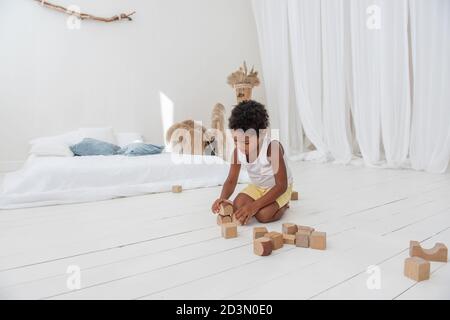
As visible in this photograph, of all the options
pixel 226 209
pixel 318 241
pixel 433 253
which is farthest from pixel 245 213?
pixel 433 253

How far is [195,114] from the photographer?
4.16 m

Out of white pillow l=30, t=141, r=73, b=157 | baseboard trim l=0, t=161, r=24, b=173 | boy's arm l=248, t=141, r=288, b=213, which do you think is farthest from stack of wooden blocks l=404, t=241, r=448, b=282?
baseboard trim l=0, t=161, r=24, b=173

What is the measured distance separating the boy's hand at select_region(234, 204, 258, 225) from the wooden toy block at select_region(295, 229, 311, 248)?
30 centimetres

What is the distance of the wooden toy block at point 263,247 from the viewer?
3.78 ft

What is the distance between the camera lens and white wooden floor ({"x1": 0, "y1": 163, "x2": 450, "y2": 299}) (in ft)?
3.07

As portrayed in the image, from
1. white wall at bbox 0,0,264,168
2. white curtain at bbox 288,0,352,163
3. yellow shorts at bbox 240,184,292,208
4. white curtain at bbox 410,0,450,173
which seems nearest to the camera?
yellow shorts at bbox 240,184,292,208

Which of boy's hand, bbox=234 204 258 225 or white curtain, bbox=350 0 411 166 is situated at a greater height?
white curtain, bbox=350 0 411 166

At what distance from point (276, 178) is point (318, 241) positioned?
1.40ft

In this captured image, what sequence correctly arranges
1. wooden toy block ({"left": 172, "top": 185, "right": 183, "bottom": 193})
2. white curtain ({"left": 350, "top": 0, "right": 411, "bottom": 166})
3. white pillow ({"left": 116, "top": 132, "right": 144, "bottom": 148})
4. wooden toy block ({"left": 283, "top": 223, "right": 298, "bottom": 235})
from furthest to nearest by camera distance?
white pillow ({"left": 116, "top": 132, "right": 144, "bottom": 148}) < white curtain ({"left": 350, "top": 0, "right": 411, "bottom": 166}) < wooden toy block ({"left": 172, "top": 185, "right": 183, "bottom": 193}) < wooden toy block ({"left": 283, "top": 223, "right": 298, "bottom": 235})

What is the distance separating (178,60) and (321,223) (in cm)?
303

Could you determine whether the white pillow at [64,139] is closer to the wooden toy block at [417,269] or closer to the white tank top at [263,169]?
the white tank top at [263,169]

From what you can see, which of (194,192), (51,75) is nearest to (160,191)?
(194,192)

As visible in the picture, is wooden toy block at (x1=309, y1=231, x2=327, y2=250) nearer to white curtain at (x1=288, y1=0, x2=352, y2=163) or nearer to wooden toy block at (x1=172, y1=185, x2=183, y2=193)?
wooden toy block at (x1=172, y1=185, x2=183, y2=193)
